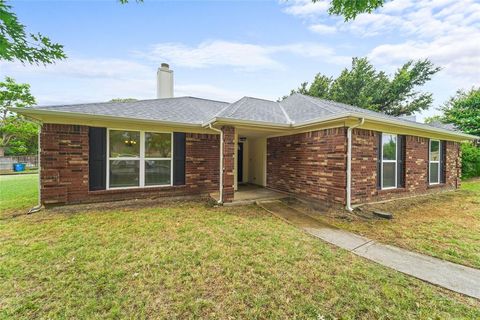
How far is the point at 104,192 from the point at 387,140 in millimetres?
9078

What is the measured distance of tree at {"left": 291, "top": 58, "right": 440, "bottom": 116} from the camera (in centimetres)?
1711

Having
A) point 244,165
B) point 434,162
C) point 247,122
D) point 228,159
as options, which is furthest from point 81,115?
point 434,162

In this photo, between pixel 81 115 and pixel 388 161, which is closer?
pixel 81 115

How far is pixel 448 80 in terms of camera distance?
57.9ft

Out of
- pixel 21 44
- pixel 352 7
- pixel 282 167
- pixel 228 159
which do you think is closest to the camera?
pixel 21 44

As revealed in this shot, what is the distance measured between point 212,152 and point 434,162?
367 inches

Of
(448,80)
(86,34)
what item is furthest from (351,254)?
(448,80)

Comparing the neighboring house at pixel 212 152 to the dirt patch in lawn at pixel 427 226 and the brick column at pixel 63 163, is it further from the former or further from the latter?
the dirt patch in lawn at pixel 427 226

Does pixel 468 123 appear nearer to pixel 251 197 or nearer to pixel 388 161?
pixel 388 161

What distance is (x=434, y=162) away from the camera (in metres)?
8.34

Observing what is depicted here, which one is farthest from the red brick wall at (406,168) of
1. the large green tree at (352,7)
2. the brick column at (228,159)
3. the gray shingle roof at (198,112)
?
the brick column at (228,159)

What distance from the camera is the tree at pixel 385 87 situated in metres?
17.1

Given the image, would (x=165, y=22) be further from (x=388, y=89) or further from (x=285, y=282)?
(x=388, y=89)

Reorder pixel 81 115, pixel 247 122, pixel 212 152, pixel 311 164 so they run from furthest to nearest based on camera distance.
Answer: pixel 212 152, pixel 311 164, pixel 247 122, pixel 81 115
